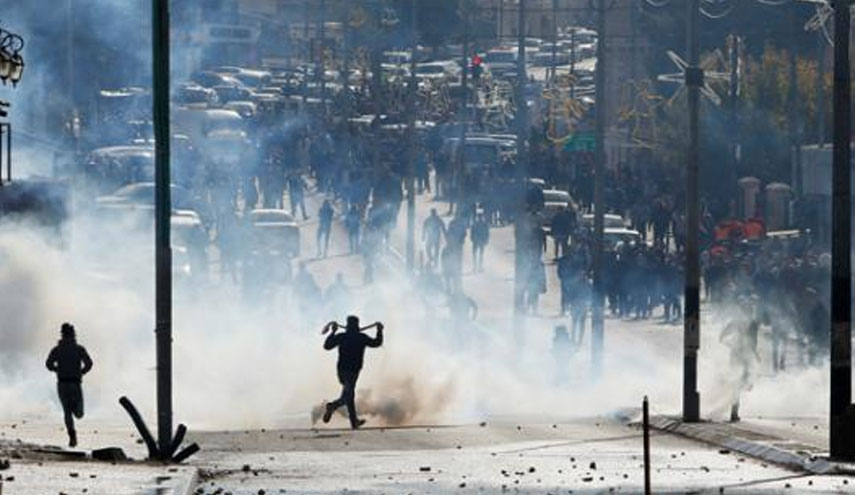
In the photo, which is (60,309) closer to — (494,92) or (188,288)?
(188,288)

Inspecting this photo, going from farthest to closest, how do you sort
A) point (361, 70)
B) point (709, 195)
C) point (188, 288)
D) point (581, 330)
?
point (361, 70) < point (709, 195) < point (188, 288) < point (581, 330)

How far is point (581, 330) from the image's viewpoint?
167ft

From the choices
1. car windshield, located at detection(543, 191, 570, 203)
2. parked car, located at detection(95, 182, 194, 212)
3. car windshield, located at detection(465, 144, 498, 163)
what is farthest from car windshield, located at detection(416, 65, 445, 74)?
parked car, located at detection(95, 182, 194, 212)

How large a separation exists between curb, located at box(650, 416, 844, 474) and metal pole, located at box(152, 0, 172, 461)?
541 centimetres

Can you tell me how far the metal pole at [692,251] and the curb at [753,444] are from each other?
364mm

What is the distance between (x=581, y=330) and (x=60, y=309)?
29.5ft

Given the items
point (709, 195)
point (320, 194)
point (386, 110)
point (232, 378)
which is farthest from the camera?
point (386, 110)

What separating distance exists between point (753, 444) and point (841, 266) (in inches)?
107

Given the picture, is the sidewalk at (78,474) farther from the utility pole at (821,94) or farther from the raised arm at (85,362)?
the utility pole at (821,94)

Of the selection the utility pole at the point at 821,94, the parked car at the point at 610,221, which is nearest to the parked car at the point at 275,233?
the parked car at the point at 610,221

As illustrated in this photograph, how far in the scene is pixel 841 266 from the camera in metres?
27.4

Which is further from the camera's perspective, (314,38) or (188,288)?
(314,38)

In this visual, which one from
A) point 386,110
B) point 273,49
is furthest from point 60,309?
point 273,49

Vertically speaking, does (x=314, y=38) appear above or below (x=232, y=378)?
above
